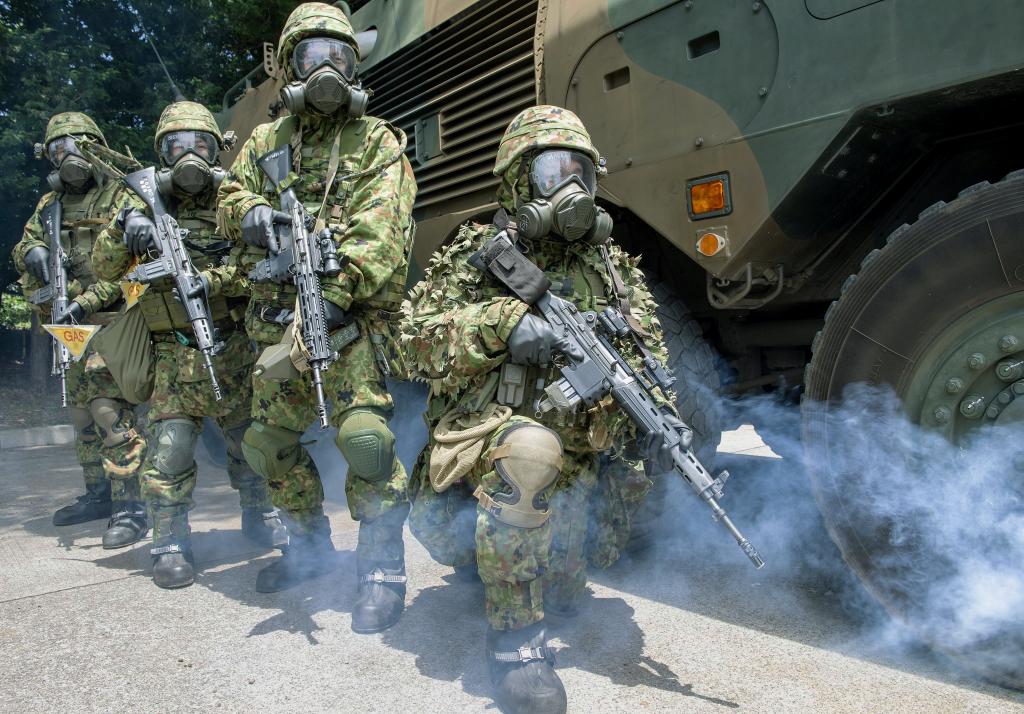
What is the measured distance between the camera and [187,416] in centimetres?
361

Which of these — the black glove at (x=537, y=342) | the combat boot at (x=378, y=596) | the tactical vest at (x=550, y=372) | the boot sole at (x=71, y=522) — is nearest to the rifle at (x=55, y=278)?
the boot sole at (x=71, y=522)

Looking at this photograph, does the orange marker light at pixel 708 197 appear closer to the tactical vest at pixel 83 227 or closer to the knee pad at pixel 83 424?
the tactical vest at pixel 83 227

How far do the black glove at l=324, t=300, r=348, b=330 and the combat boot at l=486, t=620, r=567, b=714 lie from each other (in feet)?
3.95

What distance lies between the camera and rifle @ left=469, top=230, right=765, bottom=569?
232 cm

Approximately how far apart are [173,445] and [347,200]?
1361 mm

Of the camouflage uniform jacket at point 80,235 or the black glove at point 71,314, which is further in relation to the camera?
the camouflage uniform jacket at point 80,235

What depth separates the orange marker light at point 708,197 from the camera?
2.66 m

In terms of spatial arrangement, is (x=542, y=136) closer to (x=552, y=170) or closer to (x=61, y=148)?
(x=552, y=170)

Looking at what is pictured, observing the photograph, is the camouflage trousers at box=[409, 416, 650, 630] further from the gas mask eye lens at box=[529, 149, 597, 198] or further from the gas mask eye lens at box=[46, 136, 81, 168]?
the gas mask eye lens at box=[46, 136, 81, 168]

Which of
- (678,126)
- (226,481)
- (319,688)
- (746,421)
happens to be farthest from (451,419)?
(226,481)

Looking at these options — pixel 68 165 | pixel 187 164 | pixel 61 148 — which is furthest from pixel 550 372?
pixel 61 148

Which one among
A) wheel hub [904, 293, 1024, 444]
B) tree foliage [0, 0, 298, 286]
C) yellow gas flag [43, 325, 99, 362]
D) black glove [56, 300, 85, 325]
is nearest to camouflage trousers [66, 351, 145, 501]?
black glove [56, 300, 85, 325]

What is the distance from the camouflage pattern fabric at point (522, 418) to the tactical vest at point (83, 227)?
2762 mm

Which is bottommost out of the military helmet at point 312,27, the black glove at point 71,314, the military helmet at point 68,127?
the black glove at point 71,314
